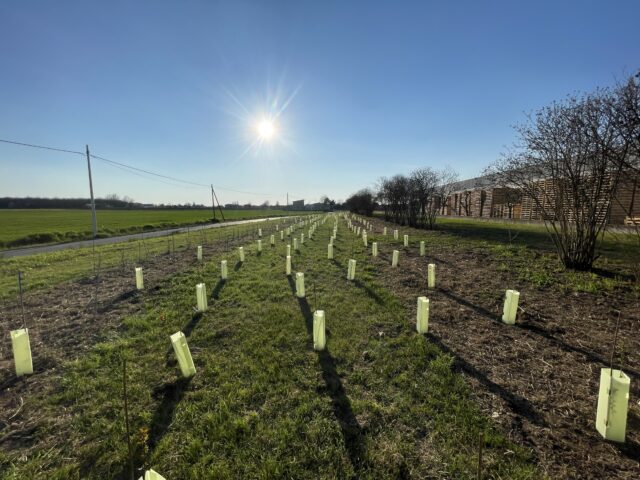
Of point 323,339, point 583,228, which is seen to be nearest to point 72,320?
point 323,339

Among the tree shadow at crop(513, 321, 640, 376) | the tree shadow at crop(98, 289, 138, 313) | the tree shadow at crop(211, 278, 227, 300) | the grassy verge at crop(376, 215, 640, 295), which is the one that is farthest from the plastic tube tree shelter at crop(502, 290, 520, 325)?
the tree shadow at crop(98, 289, 138, 313)

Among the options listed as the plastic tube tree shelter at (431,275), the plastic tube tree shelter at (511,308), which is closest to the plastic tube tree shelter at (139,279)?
the plastic tube tree shelter at (431,275)

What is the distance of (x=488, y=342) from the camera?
3.97 m

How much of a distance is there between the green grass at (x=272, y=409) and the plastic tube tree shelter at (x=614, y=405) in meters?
0.77

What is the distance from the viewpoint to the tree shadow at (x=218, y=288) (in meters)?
6.18

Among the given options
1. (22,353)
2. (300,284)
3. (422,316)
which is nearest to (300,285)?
(300,284)

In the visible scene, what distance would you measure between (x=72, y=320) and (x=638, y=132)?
1007 centimetres

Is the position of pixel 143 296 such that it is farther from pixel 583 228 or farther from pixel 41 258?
pixel 583 228

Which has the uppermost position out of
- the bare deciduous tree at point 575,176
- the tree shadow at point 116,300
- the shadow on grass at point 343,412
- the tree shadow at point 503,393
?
the bare deciduous tree at point 575,176

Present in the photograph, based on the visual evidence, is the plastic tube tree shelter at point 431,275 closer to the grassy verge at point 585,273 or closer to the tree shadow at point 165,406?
the grassy verge at point 585,273

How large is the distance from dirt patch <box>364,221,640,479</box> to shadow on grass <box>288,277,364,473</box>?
4.28 feet

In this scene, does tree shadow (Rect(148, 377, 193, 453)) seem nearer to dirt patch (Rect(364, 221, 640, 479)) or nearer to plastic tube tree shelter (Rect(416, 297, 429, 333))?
dirt patch (Rect(364, 221, 640, 479))

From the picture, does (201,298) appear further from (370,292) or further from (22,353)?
(370,292)

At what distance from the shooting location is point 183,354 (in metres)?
3.21
